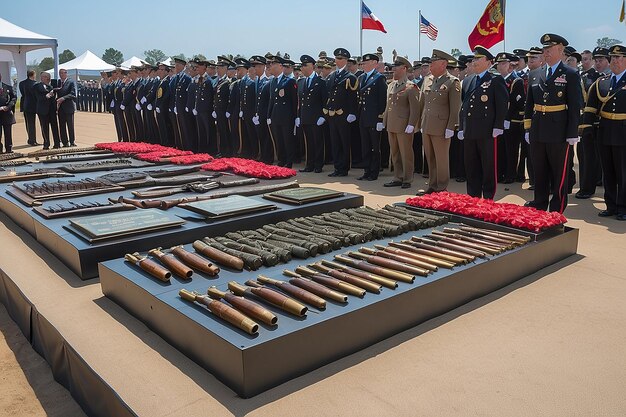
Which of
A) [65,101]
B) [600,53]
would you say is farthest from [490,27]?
[65,101]

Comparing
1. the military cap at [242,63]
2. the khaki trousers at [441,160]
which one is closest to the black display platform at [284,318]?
the khaki trousers at [441,160]

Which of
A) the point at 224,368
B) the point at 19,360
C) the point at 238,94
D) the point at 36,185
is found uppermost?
the point at 238,94

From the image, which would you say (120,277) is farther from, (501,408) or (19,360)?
(501,408)

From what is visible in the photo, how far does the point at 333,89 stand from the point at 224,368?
7.47 metres

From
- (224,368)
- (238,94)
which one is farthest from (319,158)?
(224,368)

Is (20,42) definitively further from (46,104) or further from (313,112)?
(313,112)

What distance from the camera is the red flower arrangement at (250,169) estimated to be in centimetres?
757

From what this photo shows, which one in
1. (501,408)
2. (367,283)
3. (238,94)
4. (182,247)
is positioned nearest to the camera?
(501,408)

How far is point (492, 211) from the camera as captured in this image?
520 cm

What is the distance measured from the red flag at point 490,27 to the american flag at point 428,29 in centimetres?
518

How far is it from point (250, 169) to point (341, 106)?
252cm

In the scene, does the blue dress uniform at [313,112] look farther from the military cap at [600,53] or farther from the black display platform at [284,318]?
the black display platform at [284,318]

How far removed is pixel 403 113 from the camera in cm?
851

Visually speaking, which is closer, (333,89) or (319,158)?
(333,89)
